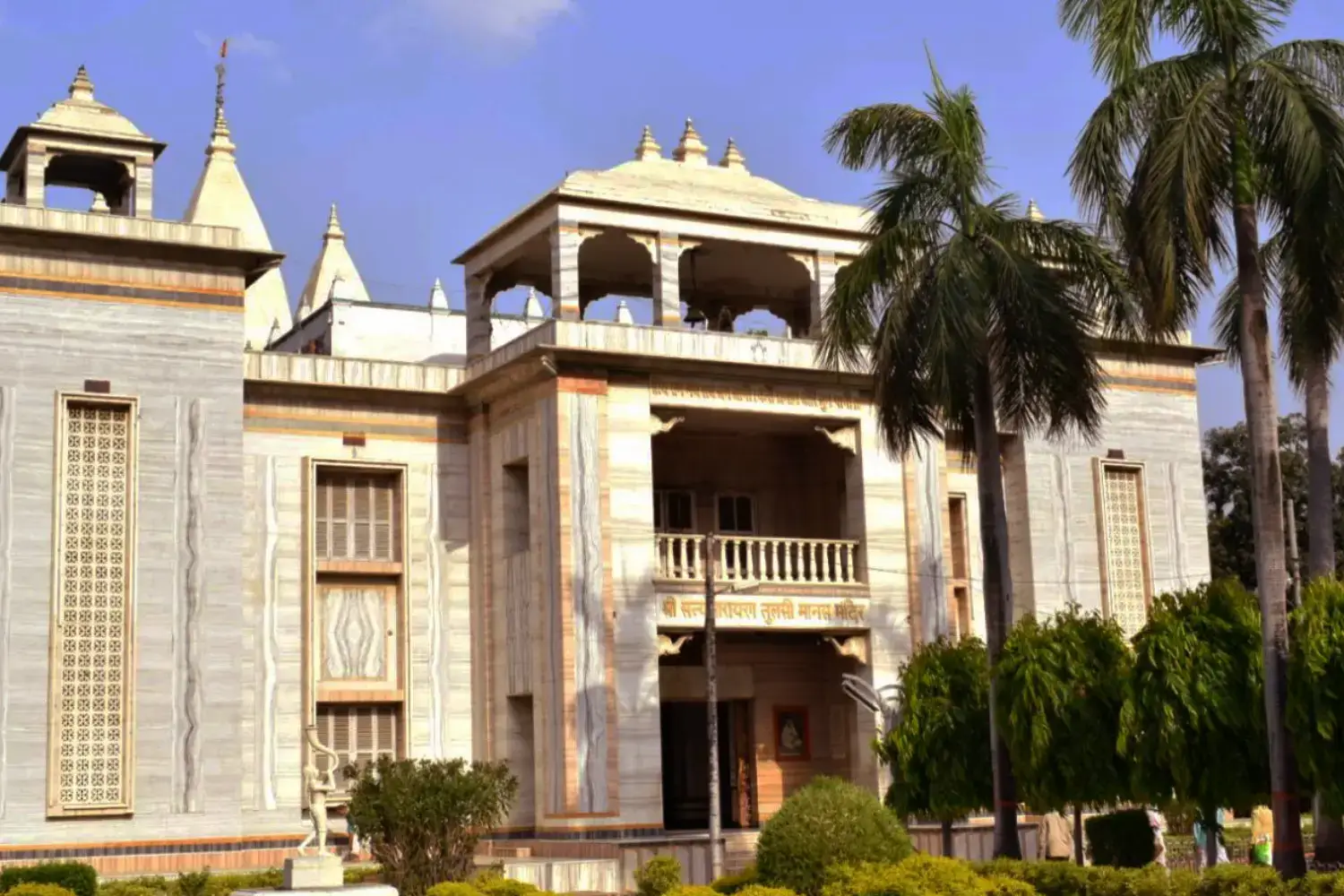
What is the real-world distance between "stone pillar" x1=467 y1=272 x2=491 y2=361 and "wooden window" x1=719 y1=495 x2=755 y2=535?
5.19 meters

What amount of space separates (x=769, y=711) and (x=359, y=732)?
748cm

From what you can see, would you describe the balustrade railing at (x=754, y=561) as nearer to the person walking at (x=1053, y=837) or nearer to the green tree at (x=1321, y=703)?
the person walking at (x=1053, y=837)

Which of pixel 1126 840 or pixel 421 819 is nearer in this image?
pixel 421 819

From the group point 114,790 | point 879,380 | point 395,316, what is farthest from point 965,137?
point 395,316

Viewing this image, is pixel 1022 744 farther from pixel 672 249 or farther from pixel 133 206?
pixel 133 206

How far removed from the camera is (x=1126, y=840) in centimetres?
2459

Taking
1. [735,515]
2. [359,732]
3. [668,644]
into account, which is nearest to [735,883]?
[668,644]

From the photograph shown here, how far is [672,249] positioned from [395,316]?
11.2 metres

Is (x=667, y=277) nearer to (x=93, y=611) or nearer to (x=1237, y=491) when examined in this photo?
(x=93, y=611)

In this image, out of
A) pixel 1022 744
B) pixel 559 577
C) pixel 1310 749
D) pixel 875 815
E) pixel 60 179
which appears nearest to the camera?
pixel 1310 749

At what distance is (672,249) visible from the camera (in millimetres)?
31156

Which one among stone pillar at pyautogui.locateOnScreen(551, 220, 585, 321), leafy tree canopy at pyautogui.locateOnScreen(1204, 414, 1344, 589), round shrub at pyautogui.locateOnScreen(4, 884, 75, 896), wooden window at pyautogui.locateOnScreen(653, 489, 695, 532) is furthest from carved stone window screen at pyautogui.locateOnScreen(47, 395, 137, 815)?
leafy tree canopy at pyautogui.locateOnScreen(1204, 414, 1344, 589)

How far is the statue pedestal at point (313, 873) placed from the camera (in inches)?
779

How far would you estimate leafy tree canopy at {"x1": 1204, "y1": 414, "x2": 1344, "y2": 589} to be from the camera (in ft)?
176
